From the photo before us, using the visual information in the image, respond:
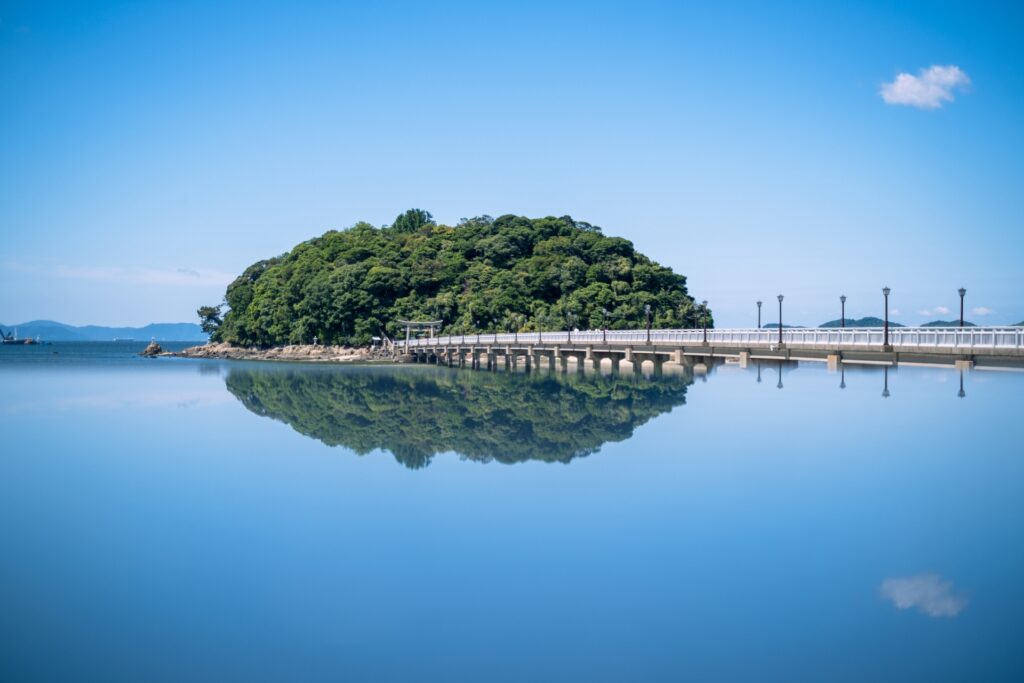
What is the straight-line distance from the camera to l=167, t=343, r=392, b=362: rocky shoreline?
77675mm

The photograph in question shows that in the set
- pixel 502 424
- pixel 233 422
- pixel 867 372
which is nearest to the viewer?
pixel 502 424

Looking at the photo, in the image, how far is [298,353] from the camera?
87.2 meters

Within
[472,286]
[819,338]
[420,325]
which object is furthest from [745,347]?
[472,286]

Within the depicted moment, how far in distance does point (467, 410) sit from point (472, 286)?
5139 cm

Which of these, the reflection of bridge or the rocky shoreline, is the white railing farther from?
the rocky shoreline

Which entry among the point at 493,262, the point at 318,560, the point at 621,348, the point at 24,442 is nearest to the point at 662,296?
the point at 493,262

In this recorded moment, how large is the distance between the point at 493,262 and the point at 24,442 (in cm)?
6344

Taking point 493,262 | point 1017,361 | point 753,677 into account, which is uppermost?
point 493,262

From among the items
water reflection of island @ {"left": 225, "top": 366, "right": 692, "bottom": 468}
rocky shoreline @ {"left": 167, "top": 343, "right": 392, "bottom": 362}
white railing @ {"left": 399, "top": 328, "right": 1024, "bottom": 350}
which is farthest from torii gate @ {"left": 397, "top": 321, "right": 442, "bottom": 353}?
water reflection of island @ {"left": 225, "top": 366, "right": 692, "bottom": 468}

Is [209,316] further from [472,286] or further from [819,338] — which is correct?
[819,338]

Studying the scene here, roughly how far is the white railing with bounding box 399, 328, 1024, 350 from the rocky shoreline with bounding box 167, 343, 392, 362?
1922 centimetres

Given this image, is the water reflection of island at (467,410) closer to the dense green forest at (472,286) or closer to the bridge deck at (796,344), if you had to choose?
the bridge deck at (796,344)

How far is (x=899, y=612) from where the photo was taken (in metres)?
Result: 10.6

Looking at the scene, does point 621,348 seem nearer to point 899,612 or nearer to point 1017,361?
point 1017,361
